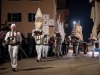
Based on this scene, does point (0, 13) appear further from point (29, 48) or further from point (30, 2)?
point (29, 48)

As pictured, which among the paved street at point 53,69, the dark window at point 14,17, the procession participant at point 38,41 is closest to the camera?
the paved street at point 53,69

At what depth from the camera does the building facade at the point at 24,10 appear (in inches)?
1515

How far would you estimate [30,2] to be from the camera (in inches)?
1526

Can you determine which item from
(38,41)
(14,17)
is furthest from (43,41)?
(14,17)

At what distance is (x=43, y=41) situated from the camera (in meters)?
19.5

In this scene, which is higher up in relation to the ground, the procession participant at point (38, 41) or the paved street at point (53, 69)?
the procession participant at point (38, 41)

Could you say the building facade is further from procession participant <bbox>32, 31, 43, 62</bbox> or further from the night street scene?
procession participant <bbox>32, 31, 43, 62</bbox>

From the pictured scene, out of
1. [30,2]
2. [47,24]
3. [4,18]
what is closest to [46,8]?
[30,2]

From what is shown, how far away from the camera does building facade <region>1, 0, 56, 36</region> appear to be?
126 ft

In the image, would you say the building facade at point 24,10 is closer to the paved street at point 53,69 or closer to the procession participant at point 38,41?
the procession participant at point 38,41

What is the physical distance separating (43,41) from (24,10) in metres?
19.9

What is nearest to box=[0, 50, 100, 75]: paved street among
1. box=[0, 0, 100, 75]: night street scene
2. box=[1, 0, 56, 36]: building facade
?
box=[0, 0, 100, 75]: night street scene

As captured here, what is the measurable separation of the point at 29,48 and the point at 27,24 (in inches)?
639

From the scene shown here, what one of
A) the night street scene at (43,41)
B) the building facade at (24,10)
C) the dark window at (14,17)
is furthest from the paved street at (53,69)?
the building facade at (24,10)
